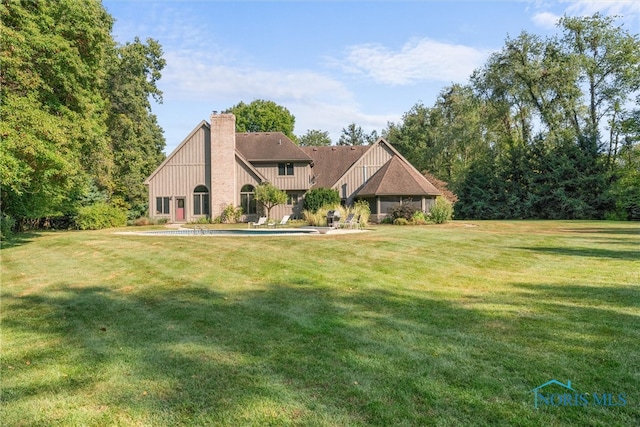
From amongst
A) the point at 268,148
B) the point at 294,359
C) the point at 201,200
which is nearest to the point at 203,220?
the point at 201,200

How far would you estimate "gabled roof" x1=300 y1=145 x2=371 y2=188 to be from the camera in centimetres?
3241

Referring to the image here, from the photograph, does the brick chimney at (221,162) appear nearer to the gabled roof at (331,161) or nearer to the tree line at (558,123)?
the gabled roof at (331,161)

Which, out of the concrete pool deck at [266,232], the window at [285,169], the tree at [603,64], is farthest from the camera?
the tree at [603,64]

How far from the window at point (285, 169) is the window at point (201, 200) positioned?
576cm

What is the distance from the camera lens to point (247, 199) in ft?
98.9

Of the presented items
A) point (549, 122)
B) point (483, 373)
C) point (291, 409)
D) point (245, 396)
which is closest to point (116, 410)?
point (245, 396)

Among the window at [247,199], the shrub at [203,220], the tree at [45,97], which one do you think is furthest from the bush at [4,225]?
the window at [247,199]

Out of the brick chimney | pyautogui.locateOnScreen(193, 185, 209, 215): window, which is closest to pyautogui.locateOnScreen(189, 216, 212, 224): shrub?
the brick chimney

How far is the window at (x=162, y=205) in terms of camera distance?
2994 centimetres

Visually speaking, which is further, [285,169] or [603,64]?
[603,64]

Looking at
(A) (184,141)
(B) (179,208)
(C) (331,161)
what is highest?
(A) (184,141)

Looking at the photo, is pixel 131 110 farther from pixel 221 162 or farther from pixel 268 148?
pixel 268 148

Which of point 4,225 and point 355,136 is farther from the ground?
point 355,136

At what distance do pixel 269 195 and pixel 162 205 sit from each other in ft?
28.4
